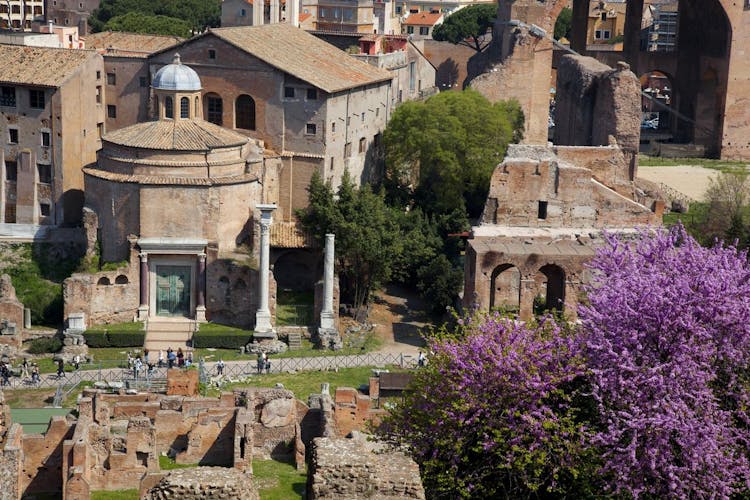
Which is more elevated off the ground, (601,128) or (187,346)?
(601,128)

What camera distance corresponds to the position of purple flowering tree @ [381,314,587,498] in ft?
95.6

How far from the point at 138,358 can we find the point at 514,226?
523 inches

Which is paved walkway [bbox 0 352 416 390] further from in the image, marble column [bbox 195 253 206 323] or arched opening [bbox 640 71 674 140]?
arched opening [bbox 640 71 674 140]

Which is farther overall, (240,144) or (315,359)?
(240,144)

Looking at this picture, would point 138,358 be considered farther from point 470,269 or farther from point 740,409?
point 740,409

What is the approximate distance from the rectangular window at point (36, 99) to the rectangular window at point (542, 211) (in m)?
16.6

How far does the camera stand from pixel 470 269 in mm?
45656

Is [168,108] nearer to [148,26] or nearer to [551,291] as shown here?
[551,291]

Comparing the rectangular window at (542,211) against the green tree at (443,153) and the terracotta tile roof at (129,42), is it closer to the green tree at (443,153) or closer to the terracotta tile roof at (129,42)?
the green tree at (443,153)

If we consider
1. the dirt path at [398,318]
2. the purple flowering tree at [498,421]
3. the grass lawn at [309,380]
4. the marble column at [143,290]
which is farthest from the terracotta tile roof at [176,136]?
the purple flowering tree at [498,421]

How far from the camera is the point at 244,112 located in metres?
52.0

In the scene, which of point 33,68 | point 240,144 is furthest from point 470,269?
point 33,68

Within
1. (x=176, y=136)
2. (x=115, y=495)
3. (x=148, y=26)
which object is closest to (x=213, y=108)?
(x=176, y=136)

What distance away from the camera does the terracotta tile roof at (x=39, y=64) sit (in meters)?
50.3
